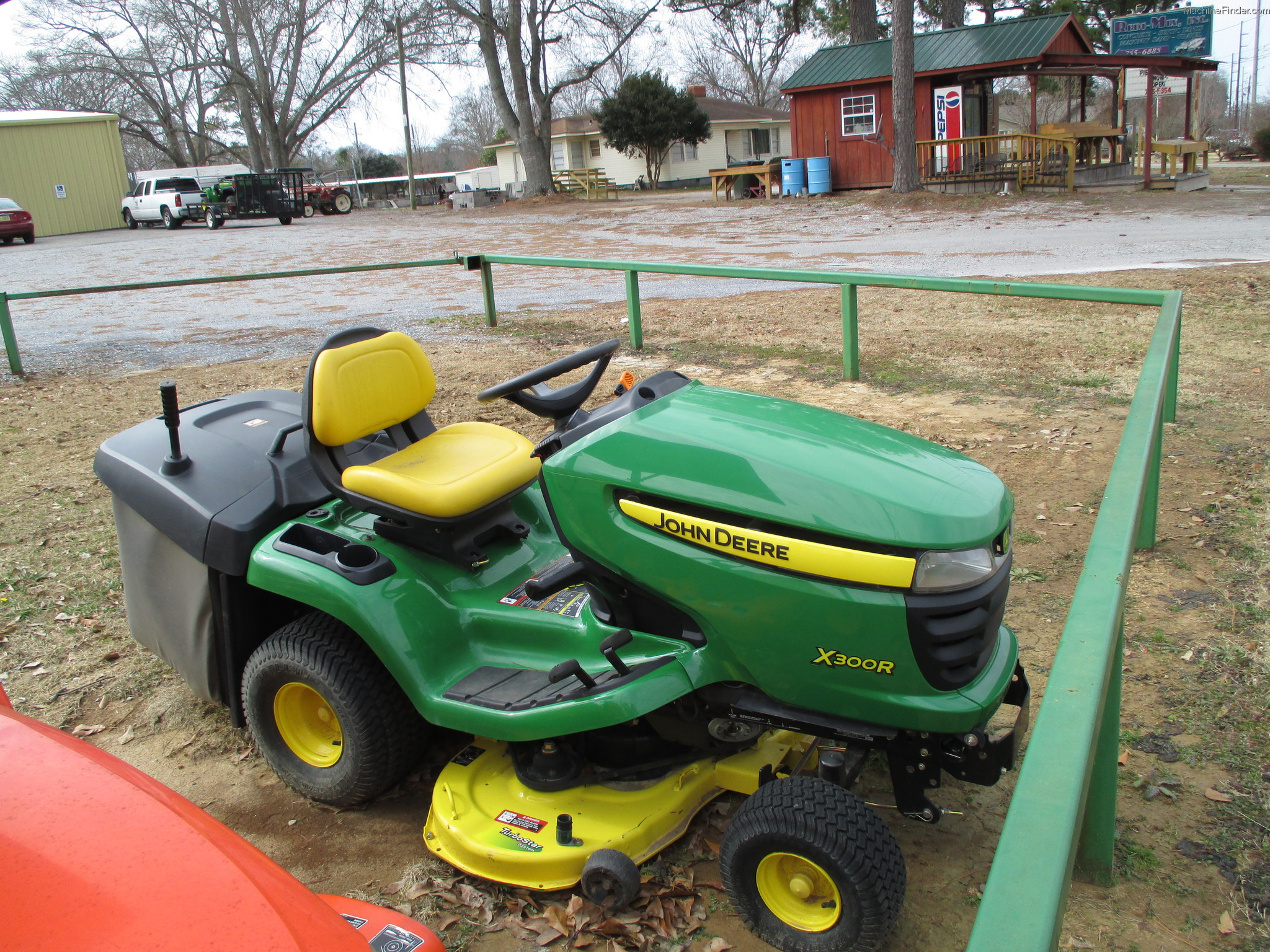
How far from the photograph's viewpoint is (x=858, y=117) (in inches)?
1010

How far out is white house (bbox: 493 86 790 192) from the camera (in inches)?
1710

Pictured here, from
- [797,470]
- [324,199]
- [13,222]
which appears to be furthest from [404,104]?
[797,470]

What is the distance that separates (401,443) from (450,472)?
1.57 feet

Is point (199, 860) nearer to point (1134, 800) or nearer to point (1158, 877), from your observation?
point (1158, 877)

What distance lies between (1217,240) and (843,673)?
12749 mm

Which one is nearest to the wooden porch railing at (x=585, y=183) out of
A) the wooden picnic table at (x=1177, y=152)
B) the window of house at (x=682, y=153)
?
the window of house at (x=682, y=153)

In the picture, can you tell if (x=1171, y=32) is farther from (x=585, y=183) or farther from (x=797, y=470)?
(x=797, y=470)

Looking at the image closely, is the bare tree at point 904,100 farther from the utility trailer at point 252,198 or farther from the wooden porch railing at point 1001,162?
the utility trailer at point 252,198

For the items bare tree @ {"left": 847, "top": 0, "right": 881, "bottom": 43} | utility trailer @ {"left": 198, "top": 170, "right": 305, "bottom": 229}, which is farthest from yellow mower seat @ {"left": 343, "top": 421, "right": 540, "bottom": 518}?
utility trailer @ {"left": 198, "top": 170, "right": 305, "bottom": 229}

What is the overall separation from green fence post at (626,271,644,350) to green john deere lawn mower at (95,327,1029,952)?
4.69 m

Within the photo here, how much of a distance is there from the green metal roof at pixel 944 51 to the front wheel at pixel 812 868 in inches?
946

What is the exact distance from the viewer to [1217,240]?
12211mm

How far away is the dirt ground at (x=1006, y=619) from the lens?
7.40ft

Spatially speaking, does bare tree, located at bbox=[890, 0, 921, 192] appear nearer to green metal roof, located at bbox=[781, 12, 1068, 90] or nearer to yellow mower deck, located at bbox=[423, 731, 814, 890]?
green metal roof, located at bbox=[781, 12, 1068, 90]
